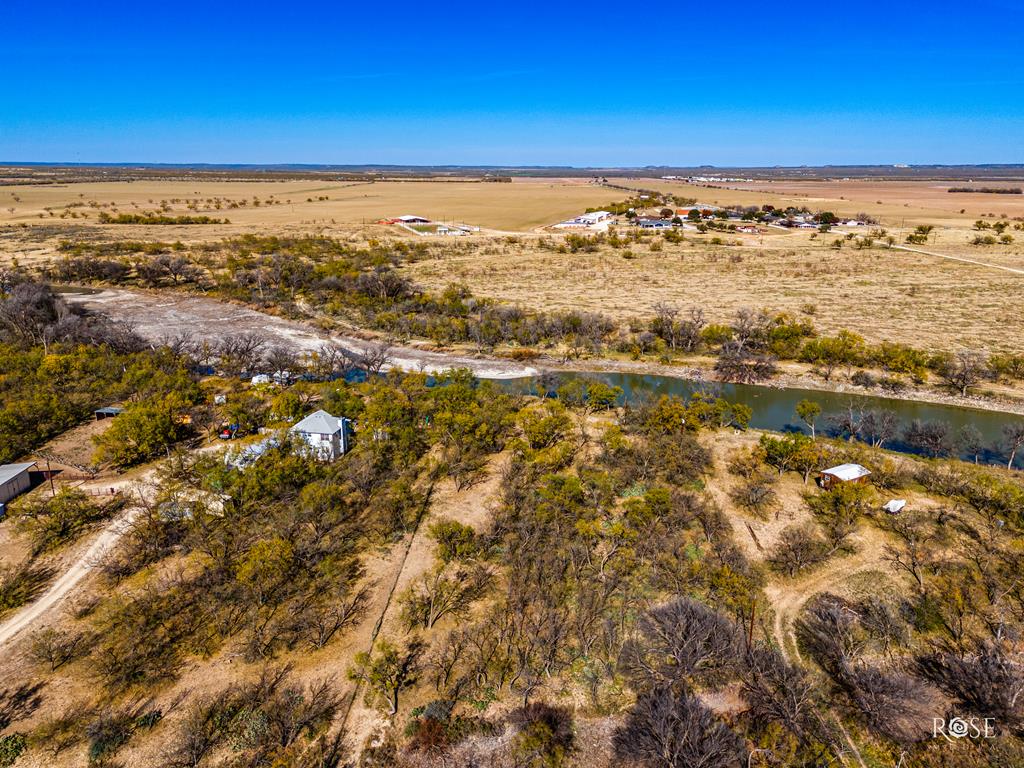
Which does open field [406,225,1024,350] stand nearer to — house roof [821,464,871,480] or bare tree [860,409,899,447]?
bare tree [860,409,899,447]

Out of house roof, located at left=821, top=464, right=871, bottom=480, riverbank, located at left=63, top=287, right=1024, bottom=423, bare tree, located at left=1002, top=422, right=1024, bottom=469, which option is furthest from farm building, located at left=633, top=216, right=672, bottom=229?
house roof, located at left=821, top=464, right=871, bottom=480

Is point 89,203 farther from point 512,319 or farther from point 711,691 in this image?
point 711,691

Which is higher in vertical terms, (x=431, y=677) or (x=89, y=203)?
(x=89, y=203)

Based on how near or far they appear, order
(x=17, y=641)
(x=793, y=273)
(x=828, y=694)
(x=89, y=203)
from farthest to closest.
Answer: (x=89, y=203), (x=793, y=273), (x=17, y=641), (x=828, y=694)

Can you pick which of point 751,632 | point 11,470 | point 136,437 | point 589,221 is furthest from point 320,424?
point 589,221

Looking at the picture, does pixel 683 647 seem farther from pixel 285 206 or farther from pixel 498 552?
pixel 285 206

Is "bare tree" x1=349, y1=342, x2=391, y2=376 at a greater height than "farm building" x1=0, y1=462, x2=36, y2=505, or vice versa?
"farm building" x1=0, y1=462, x2=36, y2=505

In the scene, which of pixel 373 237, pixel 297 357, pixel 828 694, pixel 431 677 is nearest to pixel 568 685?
pixel 431 677
